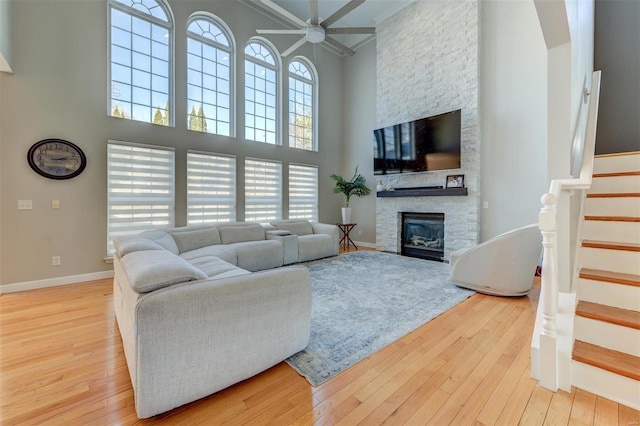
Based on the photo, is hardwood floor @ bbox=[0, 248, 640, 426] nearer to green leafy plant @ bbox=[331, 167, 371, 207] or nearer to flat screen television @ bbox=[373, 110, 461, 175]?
flat screen television @ bbox=[373, 110, 461, 175]

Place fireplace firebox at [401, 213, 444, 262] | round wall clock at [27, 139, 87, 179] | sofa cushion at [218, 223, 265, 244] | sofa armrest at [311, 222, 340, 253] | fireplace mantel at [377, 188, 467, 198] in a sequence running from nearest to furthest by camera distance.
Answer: round wall clock at [27, 139, 87, 179]
sofa cushion at [218, 223, 265, 244]
fireplace mantel at [377, 188, 467, 198]
fireplace firebox at [401, 213, 444, 262]
sofa armrest at [311, 222, 340, 253]

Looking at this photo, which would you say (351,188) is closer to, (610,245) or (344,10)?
(344,10)

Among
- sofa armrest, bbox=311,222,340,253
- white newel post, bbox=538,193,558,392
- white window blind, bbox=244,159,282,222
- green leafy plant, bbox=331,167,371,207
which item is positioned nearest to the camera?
white newel post, bbox=538,193,558,392

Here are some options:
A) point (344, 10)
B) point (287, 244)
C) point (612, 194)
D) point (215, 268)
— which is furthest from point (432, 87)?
point (215, 268)

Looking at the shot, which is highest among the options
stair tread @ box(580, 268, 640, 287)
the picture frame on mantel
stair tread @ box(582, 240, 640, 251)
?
the picture frame on mantel

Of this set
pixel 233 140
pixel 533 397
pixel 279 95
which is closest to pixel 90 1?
pixel 233 140

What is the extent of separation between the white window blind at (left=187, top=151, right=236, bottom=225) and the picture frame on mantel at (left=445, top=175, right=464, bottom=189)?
417cm

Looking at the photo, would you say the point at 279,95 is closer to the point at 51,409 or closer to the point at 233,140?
the point at 233,140

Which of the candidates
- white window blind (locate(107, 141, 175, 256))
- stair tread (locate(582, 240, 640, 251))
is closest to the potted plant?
white window blind (locate(107, 141, 175, 256))

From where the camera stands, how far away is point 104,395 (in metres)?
1.52

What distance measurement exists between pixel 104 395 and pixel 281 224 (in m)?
3.87

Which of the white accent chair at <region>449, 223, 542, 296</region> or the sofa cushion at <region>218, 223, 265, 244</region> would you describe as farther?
the sofa cushion at <region>218, 223, 265, 244</region>

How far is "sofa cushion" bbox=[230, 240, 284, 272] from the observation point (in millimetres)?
3973

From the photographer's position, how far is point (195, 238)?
4.03 m
